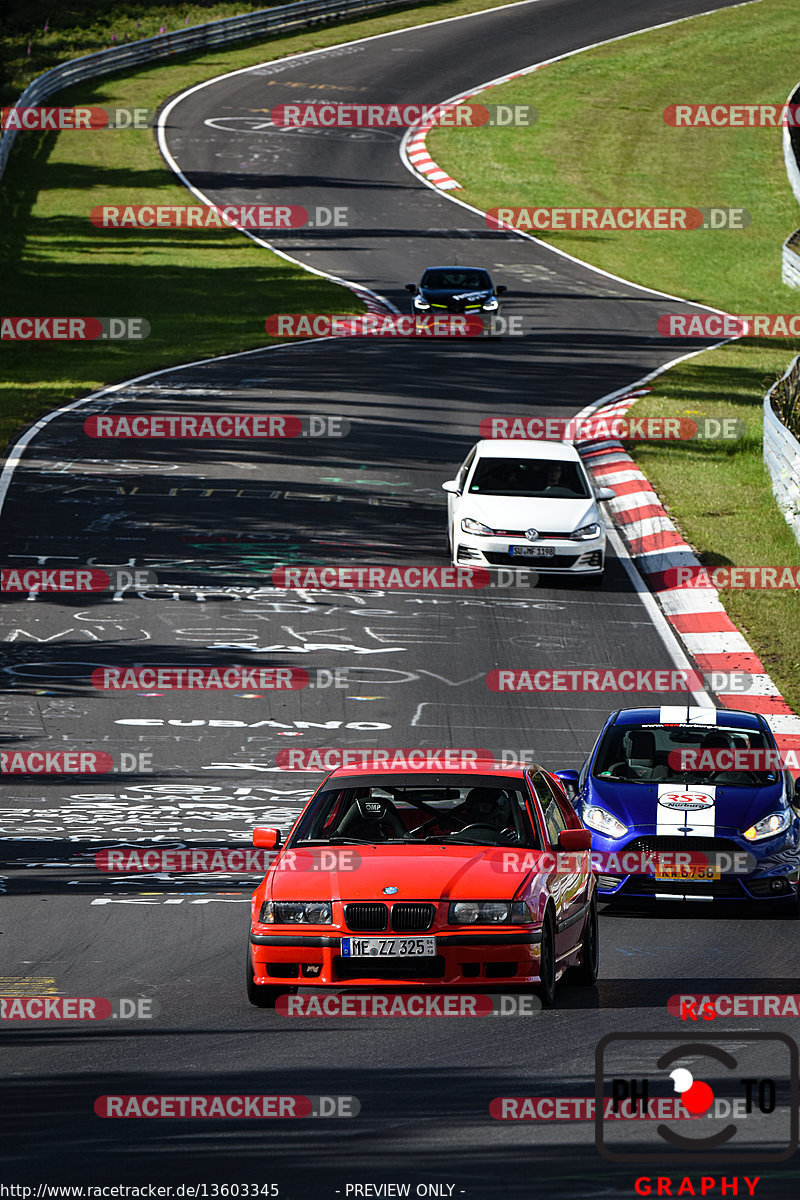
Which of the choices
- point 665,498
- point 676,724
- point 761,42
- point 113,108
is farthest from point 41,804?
point 761,42

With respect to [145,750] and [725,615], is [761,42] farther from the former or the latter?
[145,750]

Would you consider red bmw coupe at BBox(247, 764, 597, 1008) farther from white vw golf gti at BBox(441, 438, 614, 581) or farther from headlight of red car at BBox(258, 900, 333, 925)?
white vw golf gti at BBox(441, 438, 614, 581)

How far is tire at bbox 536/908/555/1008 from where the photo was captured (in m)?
9.59

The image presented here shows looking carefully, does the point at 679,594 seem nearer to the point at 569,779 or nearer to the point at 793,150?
the point at 569,779

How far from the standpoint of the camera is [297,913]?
31.5 ft

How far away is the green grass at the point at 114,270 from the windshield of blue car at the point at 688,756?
1887 cm

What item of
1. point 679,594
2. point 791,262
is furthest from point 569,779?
point 791,262

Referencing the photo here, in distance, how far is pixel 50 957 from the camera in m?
10.9

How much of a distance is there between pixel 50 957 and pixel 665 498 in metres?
17.9

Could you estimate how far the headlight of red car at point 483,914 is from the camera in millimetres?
9461

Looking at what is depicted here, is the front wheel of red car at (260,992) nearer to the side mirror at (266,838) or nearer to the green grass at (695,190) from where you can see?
the side mirror at (266,838)

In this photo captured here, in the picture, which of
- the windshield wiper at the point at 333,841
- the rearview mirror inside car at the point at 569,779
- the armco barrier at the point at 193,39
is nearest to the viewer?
the windshield wiper at the point at 333,841

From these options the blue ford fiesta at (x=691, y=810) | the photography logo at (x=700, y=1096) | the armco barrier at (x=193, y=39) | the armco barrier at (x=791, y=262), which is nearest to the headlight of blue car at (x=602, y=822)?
the blue ford fiesta at (x=691, y=810)

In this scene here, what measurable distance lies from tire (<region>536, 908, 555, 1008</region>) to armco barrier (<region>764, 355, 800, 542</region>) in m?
16.0
